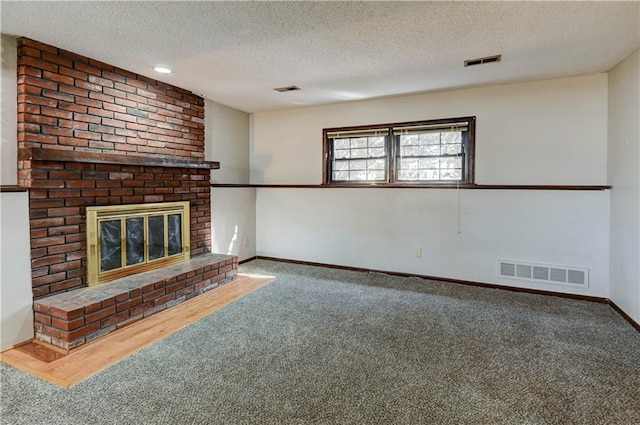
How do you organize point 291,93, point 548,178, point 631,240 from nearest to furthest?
point 631,240, point 548,178, point 291,93

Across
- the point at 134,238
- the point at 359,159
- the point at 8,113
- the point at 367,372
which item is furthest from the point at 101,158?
the point at 359,159

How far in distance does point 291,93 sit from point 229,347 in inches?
119

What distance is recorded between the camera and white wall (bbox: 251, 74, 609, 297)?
344 centimetres

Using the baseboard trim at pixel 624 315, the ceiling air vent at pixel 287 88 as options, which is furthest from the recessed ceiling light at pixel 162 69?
the baseboard trim at pixel 624 315

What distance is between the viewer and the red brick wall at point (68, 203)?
8.46ft

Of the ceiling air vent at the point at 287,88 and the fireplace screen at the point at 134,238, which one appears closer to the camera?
the fireplace screen at the point at 134,238

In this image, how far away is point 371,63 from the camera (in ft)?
10.2

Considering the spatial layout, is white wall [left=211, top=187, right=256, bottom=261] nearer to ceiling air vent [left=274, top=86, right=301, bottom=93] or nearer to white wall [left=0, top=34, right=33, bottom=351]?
ceiling air vent [left=274, top=86, right=301, bottom=93]

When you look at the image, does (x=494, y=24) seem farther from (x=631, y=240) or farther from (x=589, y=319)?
(x=589, y=319)

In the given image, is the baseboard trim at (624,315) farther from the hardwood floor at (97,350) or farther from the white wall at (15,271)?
the white wall at (15,271)

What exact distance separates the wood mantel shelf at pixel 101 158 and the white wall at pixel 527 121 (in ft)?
7.37

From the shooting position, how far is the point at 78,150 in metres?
2.88

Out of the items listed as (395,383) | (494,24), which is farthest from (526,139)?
(395,383)

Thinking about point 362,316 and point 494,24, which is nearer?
point 494,24
